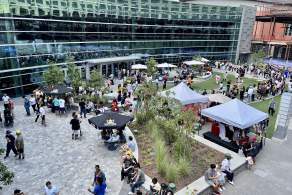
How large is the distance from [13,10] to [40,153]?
50.7ft

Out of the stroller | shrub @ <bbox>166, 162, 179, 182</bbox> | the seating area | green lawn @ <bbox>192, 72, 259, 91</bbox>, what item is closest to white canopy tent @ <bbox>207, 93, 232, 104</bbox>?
the seating area

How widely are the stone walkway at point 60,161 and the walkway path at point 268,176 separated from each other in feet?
16.7

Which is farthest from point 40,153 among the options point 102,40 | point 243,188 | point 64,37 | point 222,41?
point 222,41

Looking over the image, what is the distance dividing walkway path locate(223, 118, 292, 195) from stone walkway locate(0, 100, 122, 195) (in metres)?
5.09

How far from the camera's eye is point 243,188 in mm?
11086

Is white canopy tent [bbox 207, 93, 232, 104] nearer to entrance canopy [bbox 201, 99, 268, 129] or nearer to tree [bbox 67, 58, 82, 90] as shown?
entrance canopy [bbox 201, 99, 268, 129]

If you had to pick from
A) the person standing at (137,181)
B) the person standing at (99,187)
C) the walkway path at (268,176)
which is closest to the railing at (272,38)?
the walkway path at (268,176)

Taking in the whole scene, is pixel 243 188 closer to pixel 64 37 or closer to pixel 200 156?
pixel 200 156

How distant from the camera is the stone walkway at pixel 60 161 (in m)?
10.7

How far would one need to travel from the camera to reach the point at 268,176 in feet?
39.5

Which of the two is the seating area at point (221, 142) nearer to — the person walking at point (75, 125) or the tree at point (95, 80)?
the person walking at point (75, 125)

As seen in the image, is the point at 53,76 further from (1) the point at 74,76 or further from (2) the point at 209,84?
(2) the point at 209,84

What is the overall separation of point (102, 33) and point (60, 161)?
23.1 m

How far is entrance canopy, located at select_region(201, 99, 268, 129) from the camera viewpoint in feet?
47.3
